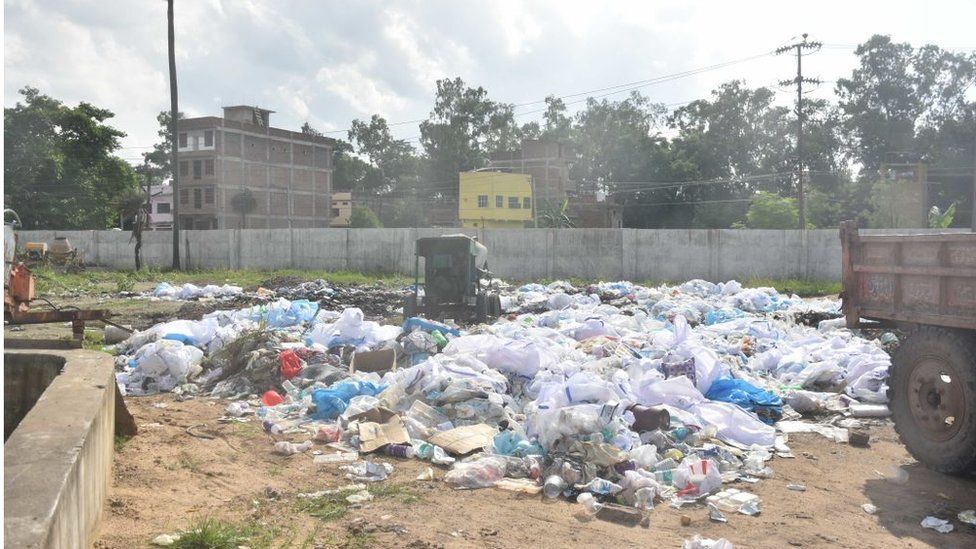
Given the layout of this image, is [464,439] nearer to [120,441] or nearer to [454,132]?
[120,441]

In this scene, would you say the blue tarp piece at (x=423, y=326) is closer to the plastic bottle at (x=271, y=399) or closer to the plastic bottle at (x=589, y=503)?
the plastic bottle at (x=271, y=399)

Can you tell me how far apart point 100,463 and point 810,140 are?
5189 centimetres

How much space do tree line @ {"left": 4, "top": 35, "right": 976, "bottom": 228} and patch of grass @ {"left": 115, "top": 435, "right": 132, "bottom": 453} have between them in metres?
36.6

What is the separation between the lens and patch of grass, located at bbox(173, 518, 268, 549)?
3715 mm

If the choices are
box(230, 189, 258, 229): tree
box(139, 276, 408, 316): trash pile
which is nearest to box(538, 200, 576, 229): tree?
box(230, 189, 258, 229): tree

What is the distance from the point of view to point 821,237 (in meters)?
22.2

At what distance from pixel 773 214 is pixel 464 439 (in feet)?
117

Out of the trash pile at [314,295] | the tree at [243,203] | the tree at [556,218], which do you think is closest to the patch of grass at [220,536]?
the trash pile at [314,295]

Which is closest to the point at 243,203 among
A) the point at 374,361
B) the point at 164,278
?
the point at 164,278

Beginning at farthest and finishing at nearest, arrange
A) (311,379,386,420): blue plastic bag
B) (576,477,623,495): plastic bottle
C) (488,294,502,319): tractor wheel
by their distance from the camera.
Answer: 1. (488,294,502,319): tractor wheel
2. (311,379,386,420): blue plastic bag
3. (576,477,623,495): plastic bottle

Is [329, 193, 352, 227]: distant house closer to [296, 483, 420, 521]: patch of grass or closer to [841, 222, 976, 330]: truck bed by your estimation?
[841, 222, 976, 330]: truck bed

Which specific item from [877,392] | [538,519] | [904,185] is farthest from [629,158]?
[538,519]

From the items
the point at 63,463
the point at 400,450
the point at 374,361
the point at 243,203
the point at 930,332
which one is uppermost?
the point at 243,203

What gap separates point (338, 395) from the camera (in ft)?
22.5
